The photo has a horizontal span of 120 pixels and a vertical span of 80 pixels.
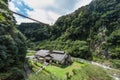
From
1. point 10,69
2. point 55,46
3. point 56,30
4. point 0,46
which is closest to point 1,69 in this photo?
point 10,69

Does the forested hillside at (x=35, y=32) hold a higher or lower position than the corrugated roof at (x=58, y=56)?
higher

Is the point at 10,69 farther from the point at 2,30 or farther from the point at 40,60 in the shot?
the point at 40,60

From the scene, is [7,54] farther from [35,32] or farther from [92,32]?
[35,32]

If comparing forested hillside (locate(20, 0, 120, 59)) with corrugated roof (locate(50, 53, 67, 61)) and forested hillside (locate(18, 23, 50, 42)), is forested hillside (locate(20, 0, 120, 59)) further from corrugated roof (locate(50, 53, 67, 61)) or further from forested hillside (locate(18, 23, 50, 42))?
corrugated roof (locate(50, 53, 67, 61))

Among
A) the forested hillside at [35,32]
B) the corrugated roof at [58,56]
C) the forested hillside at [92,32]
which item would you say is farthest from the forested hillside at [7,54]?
the forested hillside at [35,32]

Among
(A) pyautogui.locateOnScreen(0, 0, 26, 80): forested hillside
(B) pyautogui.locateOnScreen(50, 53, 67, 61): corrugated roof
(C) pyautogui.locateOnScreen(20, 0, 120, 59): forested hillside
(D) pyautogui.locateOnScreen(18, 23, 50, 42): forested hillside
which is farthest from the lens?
(D) pyautogui.locateOnScreen(18, 23, 50, 42): forested hillside

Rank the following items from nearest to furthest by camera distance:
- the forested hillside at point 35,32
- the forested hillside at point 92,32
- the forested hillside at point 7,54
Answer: the forested hillside at point 7,54
the forested hillside at point 92,32
the forested hillside at point 35,32

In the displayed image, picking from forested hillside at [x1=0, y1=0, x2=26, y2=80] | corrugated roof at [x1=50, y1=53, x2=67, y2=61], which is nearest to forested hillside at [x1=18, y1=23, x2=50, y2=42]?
corrugated roof at [x1=50, y1=53, x2=67, y2=61]

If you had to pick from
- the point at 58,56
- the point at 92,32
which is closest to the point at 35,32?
the point at 92,32

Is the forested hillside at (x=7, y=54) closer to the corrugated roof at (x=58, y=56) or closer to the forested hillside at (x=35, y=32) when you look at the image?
the corrugated roof at (x=58, y=56)
